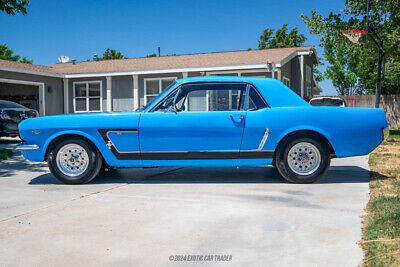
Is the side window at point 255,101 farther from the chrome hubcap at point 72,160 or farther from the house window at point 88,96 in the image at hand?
the house window at point 88,96

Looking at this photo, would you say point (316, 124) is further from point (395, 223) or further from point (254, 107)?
point (395, 223)

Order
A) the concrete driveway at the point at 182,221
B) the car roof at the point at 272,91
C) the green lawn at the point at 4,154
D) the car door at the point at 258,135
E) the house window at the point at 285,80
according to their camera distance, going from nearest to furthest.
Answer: the concrete driveway at the point at 182,221 < the car door at the point at 258,135 < the car roof at the point at 272,91 < the green lawn at the point at 4,154 < the house window at the point at 285,80

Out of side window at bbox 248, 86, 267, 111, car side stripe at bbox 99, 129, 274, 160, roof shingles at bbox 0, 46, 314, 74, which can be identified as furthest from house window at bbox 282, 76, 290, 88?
car side stripe at bbox 99, 129, 274, 160

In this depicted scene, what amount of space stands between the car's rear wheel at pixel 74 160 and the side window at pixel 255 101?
2416 mm

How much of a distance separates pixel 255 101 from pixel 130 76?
16.8 metres

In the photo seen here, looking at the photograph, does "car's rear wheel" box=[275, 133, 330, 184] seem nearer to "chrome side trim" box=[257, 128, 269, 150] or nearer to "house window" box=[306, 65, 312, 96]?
"chrome side trim" box=[257, 128, 269, 150]

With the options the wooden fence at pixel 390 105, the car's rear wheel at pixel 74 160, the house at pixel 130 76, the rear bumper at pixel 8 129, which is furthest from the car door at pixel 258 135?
the wooden fence at pixel 390 105

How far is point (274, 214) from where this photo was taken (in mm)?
4164

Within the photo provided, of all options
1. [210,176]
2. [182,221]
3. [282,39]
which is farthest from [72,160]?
[282,39]

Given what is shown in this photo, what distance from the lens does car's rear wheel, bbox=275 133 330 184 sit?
5746mm

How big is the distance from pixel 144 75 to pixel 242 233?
736 inches

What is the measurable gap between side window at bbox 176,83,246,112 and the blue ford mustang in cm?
2

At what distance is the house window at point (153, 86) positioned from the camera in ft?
69.8

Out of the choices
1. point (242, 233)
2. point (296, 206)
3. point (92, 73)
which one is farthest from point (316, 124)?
point (92, 73)
